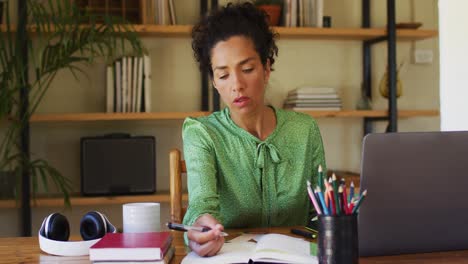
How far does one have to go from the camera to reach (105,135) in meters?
3.14

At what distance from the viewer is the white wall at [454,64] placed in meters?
1.70

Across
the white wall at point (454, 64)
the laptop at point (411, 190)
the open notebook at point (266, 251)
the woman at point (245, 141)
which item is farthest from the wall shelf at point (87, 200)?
the laptop at point (411, 190)

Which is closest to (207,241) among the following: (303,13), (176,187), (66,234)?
(66,234)

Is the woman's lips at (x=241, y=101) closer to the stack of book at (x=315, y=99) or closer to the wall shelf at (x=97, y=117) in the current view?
the wall shelf at (x=97, y=117)

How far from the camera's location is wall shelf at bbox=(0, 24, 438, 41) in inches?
124

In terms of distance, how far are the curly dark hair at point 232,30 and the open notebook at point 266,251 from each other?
0.58 meters

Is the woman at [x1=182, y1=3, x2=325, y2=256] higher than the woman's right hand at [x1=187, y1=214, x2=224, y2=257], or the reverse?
the woman at [x1=182, y1=3, x2=325, y2=256]

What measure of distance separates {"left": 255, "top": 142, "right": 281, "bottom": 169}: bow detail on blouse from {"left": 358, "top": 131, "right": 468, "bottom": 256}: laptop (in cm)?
52

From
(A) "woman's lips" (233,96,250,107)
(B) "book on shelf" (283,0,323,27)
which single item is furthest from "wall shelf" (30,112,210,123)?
(A) "woman's lips" (233,96,250,107)

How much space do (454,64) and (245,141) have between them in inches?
24.2

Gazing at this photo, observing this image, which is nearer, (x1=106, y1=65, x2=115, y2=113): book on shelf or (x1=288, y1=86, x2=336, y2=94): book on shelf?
Result: (x1=106, y1=65, x2=115, y2=113): book on shelf

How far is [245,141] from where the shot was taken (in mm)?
A: 1651

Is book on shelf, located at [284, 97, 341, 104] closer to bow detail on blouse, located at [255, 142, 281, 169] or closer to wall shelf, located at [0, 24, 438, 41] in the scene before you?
wall shelf, located at [0, 24, 438, 41]

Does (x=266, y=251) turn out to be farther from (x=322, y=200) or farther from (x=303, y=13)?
(x=303, y=13)
